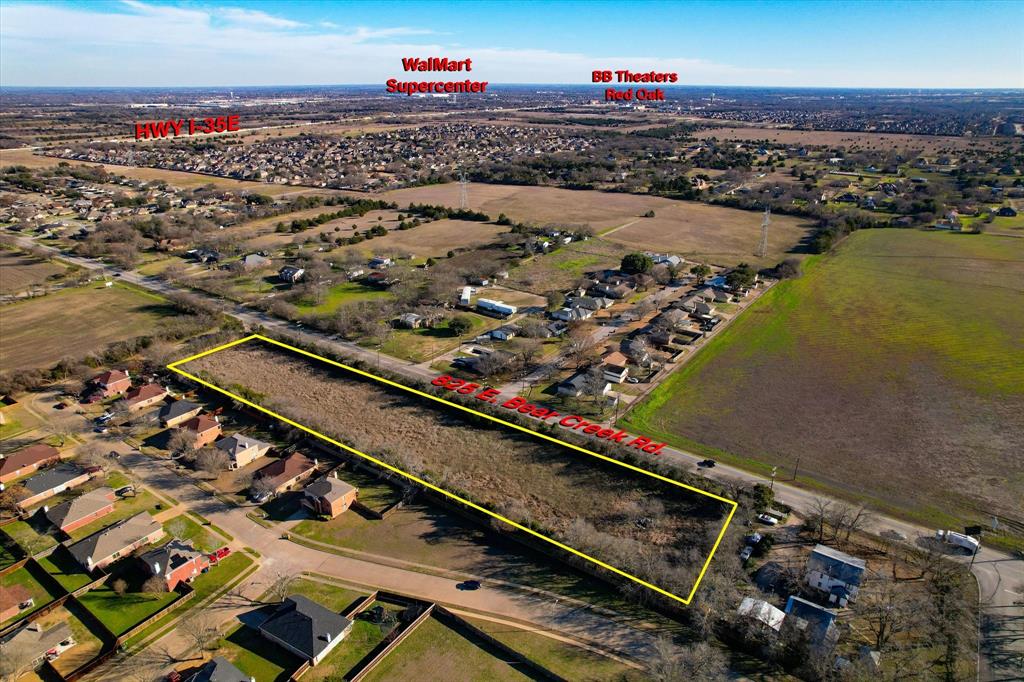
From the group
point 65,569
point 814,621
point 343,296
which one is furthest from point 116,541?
point 343,296

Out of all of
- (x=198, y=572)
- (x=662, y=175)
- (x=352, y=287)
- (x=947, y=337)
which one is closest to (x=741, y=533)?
(x=198, y=572)

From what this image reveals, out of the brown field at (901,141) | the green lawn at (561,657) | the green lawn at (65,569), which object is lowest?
the green lawn at (561,657)

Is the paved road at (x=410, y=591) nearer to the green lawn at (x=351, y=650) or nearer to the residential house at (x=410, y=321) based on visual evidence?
the green lawn at (x=351, y=650)

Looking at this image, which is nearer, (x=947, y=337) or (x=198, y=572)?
(x=198, y=572)

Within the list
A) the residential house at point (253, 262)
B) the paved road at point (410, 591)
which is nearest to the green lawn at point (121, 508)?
the paved road at point (410, 591)

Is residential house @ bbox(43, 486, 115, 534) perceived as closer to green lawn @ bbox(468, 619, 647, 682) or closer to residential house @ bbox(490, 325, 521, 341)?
green lawn @ bbox(468, 619, 647, 682)

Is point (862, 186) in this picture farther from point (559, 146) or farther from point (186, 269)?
point (186, 269)

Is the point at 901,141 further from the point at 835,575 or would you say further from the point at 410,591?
the point at 410,591
